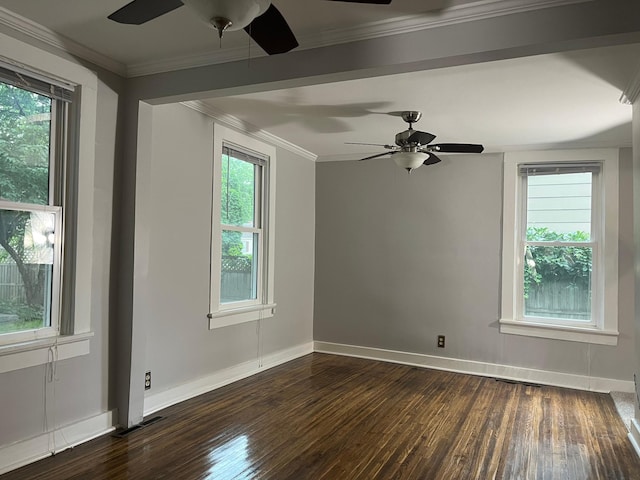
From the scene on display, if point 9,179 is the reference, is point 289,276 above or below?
below

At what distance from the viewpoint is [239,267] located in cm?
467

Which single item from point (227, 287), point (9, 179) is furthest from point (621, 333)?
point (9, 179)

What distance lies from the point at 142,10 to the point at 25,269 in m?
1.70

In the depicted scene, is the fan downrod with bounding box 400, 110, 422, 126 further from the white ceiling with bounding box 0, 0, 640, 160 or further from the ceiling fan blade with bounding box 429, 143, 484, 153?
the ceiling fan blade with bounding box 429, 143, 484, 153

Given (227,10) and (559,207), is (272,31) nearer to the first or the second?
(227,10)

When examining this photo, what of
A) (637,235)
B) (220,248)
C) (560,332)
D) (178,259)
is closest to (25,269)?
(178,259)

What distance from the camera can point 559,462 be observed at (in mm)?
2910

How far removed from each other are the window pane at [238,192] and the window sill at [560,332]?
2.86m

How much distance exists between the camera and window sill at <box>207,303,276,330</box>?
4176 millimetres

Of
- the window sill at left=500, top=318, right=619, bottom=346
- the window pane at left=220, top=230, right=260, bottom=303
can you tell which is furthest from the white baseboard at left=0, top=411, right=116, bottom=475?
the window sill at left=500, top=318, right=619, bottom=346

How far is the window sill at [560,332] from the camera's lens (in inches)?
180

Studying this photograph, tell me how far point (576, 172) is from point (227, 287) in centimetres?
367

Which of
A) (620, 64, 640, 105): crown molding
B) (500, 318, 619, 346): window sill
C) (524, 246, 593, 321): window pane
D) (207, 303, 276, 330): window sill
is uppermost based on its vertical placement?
(620, 64, 640, 105): crown molding

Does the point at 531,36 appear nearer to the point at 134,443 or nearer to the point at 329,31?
the point at 329,31
